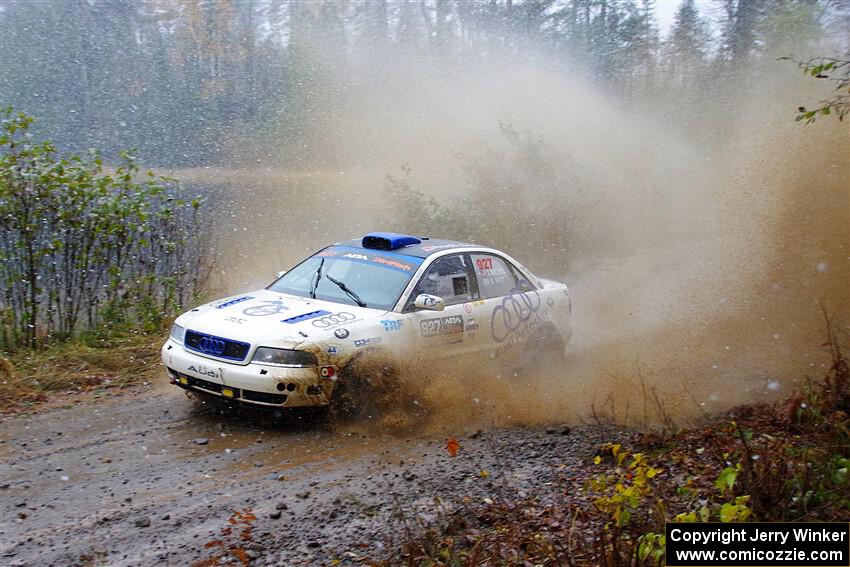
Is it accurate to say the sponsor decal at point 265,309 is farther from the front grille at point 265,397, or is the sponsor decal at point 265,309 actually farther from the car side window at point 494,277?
the car side window at point 494,277

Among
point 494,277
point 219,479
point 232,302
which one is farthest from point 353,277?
point 219,479

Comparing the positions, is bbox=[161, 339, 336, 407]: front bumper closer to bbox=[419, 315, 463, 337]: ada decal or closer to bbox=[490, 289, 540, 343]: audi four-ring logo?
bbox=[419, 315, 463, 337]: ada decal

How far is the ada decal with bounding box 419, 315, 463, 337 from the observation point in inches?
284

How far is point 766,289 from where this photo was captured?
11.9 meters

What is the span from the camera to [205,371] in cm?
649

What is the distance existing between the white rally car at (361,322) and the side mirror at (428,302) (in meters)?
0.01

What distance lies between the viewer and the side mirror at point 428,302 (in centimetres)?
708

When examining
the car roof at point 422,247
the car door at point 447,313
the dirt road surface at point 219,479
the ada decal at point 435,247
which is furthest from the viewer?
the ada decal at point 435,247

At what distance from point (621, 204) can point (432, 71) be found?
7909mm

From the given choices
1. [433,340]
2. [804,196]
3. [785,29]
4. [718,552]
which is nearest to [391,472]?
[433,340]

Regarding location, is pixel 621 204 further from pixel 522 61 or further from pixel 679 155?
pixel 522 61

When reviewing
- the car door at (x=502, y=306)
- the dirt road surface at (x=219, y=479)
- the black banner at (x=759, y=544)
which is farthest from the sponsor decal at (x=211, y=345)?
the black banner at (x=759, y=544)

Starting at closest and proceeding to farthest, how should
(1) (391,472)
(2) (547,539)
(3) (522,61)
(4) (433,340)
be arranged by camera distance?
(2) (547,539) < (1) (391,472) < (4) (433,340) < (3) (522,61)

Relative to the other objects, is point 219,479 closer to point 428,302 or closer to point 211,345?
point 211,345
